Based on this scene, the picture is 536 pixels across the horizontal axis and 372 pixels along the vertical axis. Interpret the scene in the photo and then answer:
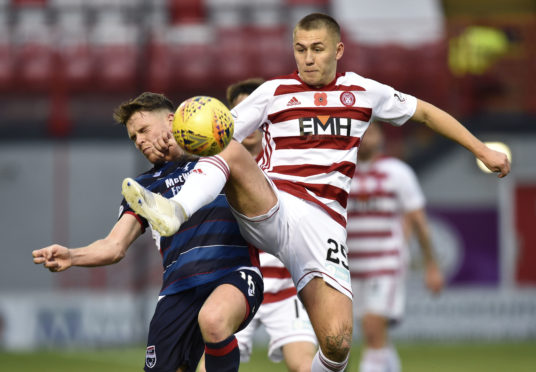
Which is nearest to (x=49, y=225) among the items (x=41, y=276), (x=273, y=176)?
(x=41, y=276)

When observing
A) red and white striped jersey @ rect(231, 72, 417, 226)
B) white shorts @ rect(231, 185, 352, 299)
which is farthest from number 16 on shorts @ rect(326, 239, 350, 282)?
red and white striped jersey @ rect(231, 72, 417, 226)

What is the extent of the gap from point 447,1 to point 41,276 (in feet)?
38.8

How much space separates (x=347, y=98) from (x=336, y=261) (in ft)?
2.84

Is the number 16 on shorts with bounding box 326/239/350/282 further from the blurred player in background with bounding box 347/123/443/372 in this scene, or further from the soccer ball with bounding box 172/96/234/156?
the blurred player in background with bounding box 347/123/443/372

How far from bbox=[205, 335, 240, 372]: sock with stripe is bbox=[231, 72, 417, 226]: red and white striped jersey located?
2.96ft

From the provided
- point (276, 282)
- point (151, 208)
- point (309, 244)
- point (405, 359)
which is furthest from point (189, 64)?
point (151, 208)

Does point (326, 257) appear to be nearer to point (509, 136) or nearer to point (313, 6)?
point (509, 136)

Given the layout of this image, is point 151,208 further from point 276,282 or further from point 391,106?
point 276,282

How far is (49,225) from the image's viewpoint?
48.8ft

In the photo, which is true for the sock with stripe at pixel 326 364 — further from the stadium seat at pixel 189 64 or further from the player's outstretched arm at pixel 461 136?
the stadium seat at pixel 189 64

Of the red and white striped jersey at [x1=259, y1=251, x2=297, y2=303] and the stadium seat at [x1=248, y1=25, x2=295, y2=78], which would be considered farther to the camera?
the stadium seat at [x1=248, y1=25, x2=295, y2=78]

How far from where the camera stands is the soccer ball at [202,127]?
419cm

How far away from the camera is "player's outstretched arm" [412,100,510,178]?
488 centimetres

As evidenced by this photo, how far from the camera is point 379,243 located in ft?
25.2
